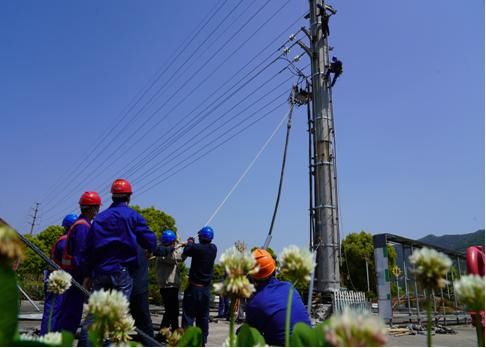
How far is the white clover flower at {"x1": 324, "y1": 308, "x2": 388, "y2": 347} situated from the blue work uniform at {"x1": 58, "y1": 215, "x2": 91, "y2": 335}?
3.16 metres

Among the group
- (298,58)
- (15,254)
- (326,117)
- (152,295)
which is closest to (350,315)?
(15,254)

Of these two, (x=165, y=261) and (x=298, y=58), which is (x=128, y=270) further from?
(x=298, y=58)

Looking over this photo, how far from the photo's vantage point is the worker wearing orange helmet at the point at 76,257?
346 cm

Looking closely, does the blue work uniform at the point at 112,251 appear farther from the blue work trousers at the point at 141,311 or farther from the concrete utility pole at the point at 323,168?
the concrete utility pole at the point at 323,168

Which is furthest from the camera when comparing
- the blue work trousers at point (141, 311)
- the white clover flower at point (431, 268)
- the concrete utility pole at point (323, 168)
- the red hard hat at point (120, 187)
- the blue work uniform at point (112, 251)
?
the concrete utility pole at point (323, 168)

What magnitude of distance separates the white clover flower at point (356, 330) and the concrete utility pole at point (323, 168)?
989 centimetres

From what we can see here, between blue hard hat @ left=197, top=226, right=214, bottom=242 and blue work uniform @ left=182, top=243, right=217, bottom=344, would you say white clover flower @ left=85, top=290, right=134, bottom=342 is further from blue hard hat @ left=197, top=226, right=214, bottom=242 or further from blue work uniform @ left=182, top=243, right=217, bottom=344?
blue hard hat @ left=197, top=226, right=214, bottom=242

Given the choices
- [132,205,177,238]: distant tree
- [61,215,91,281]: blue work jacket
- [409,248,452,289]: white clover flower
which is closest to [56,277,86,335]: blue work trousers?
[61,215,91,281]: blue work jacket

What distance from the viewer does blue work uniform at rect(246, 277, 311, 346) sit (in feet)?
6.70

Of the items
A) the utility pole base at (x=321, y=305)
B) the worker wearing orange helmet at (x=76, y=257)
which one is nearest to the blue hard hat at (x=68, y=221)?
the worker wearing orange helmet at (x=76, y=257)

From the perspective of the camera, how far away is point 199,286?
514 cm

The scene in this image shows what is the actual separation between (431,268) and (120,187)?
305 cm

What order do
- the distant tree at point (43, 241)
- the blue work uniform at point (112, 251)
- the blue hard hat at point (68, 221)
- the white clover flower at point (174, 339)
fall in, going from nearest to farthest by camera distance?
the white clover flower at point (174, 339), the blue work uniform at point (112, 251), the blue hard hat at point (68, 221), the distant tree at point (43, 241)

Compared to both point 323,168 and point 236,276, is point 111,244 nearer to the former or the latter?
point 236,276
